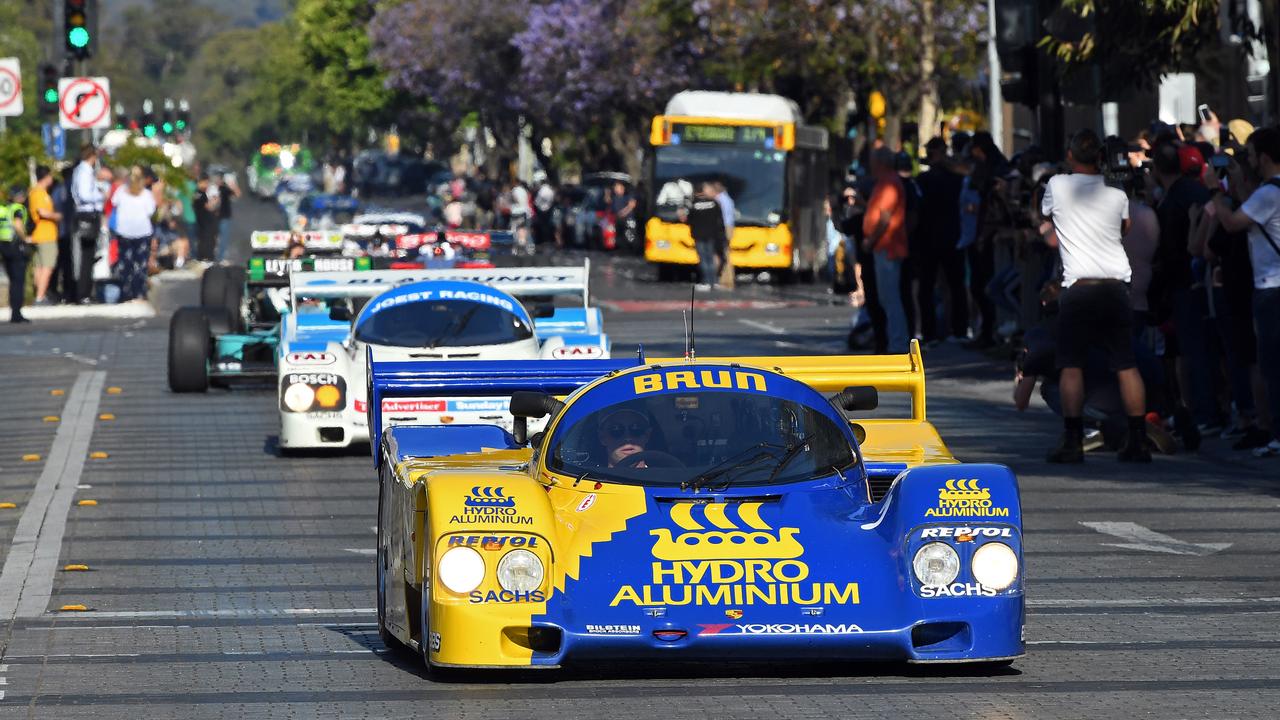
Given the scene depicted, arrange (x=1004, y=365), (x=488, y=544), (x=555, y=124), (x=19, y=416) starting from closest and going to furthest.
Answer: (x=488, y=544) → (x=19, y=416) → (x=1004, y=365) → (x=555, y=124)

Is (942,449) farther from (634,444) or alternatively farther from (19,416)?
(19,416)

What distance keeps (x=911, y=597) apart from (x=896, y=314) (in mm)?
14419

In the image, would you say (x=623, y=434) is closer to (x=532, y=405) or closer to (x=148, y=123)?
(x=532, y=405)

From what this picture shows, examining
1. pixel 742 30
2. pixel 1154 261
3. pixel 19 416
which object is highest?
pixel 742 30

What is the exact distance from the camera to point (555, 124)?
74.6 m

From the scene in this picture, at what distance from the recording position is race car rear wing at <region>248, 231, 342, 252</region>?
83.3 ft

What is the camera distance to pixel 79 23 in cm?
3170

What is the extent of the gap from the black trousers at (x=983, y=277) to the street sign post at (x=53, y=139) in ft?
71.4

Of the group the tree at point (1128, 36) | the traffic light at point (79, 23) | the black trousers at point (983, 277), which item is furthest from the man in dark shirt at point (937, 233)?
the traffic light at point (79, 23)

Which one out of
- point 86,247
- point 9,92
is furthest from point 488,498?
point 9,92

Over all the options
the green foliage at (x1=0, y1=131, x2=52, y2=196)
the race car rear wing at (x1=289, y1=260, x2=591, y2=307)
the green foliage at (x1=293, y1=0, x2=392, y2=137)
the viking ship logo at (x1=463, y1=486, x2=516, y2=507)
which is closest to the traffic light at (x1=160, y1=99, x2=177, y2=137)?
the green foliage at (x1=0, y1=131, x2=52, y2=196)

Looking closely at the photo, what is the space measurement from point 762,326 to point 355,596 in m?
18.2

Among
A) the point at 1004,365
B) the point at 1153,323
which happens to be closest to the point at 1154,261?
the point at 1153,323

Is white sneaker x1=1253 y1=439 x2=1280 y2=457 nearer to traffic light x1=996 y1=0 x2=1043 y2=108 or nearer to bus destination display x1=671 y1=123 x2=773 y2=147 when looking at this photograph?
traffic light x1=996 y1=0 x2=1043 y2=108
